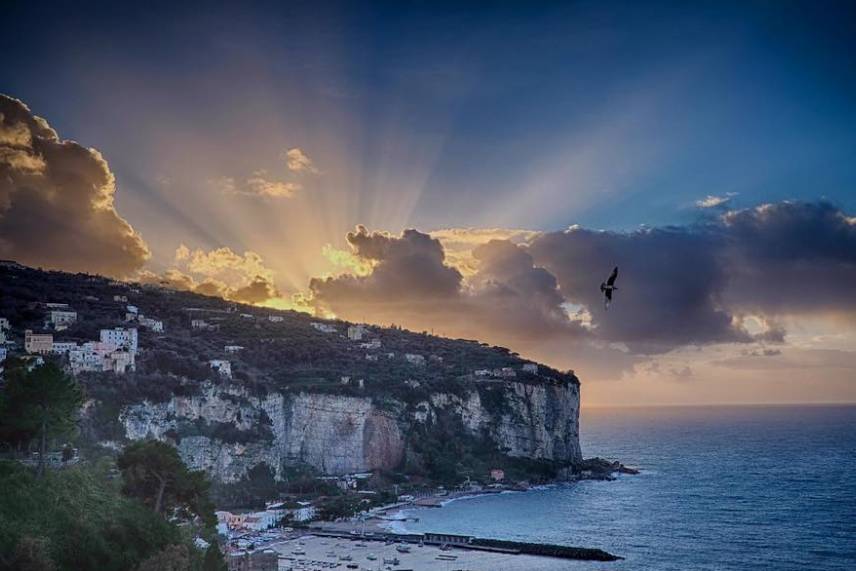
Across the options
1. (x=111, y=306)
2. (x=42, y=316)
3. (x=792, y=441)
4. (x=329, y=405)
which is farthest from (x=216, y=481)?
(x=792, y=441)

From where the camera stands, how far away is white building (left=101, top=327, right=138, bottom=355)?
80.5 m

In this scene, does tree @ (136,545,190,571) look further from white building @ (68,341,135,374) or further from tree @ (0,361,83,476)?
white building @ (68,341,135,374)

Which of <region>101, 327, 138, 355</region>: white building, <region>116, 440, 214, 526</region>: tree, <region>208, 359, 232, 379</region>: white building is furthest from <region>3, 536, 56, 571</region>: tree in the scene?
<region>208, 359, 232, 379</region>: white building

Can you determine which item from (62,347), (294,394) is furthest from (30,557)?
(294,394)

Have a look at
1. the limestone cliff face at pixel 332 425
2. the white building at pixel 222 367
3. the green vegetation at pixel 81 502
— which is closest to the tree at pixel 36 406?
the green vegetation at pixel 81 502

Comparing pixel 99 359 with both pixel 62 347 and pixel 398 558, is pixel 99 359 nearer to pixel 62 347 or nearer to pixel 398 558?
pixel 62 347

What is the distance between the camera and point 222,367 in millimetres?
88250

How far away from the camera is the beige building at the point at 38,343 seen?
7194 cm

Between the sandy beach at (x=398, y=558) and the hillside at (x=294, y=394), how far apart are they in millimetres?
18362

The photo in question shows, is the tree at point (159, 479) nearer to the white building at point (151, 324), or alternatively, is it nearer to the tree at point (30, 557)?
the tree at point (30, 557)

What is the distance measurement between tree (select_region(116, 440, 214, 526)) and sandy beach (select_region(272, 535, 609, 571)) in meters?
17.0

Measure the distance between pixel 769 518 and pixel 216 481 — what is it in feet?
185

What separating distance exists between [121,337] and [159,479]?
4813cm

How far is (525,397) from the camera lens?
387 ft
